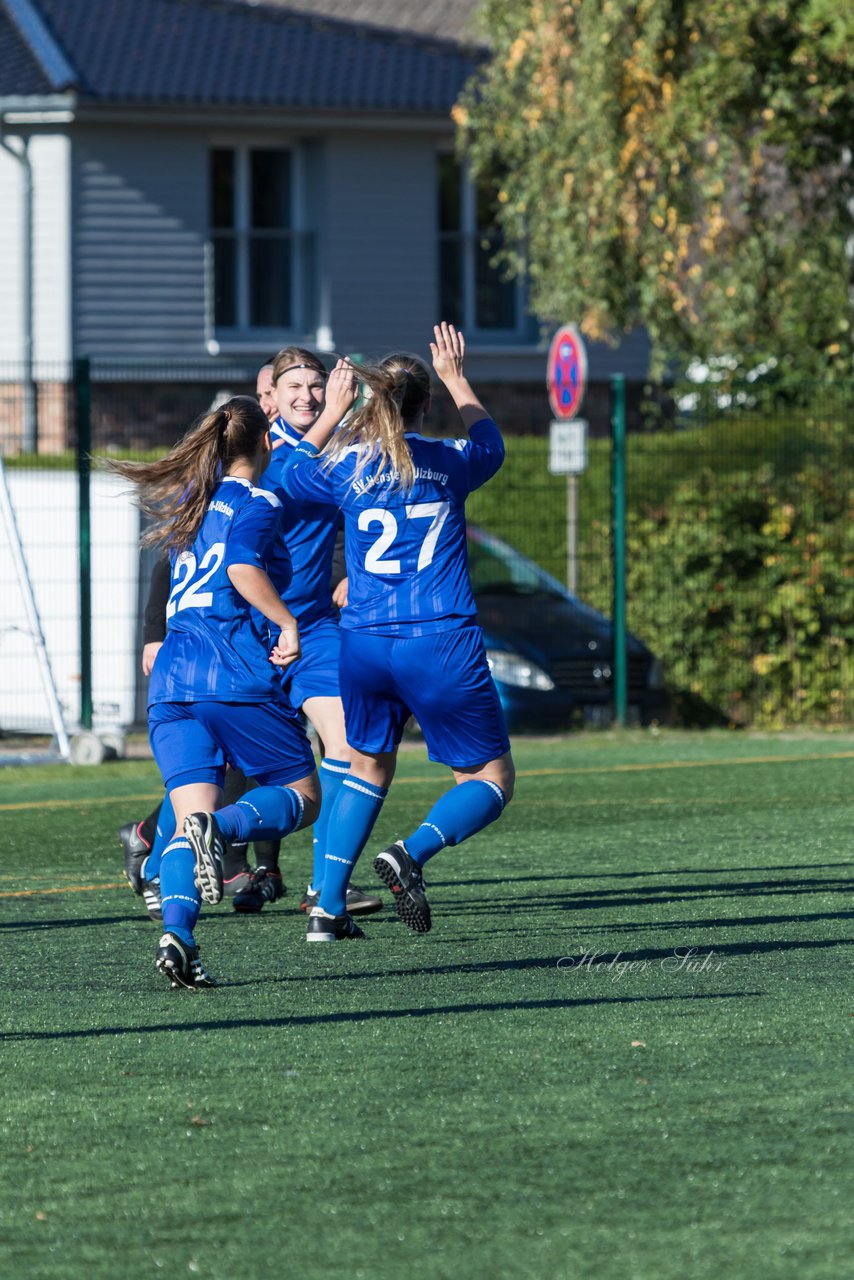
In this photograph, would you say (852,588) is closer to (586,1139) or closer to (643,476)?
(643,476)

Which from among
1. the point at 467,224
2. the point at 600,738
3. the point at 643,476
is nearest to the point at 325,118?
the point at 467,224

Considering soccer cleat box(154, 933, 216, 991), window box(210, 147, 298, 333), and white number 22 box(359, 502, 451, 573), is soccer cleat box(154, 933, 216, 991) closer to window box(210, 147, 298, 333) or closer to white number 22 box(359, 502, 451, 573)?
white number 22 box(359, 502, 451, 573)

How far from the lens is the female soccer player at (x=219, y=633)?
6.51 m

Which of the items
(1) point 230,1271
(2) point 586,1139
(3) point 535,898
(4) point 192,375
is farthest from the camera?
(4) point 192,375

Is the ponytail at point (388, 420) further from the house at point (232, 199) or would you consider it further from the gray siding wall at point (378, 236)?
the gray siding wall at point (378, 236)

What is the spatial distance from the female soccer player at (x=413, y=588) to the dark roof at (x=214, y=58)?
64.6 feet

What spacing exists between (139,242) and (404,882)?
20.8 m

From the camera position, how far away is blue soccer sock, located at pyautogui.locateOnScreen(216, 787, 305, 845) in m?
6.49

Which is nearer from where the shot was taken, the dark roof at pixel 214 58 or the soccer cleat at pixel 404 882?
the soccer cleat at pixel 404 882

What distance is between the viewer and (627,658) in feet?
53.5

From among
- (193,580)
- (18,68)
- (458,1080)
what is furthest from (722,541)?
(18,68)

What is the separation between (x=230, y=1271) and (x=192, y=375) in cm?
2229

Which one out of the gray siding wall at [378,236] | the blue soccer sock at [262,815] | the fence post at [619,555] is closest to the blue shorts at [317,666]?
the blue soccer sock at [262,815]

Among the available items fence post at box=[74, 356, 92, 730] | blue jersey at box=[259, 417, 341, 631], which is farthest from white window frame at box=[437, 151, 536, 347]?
blue jersey at box=[259, 417, 341, 631]
